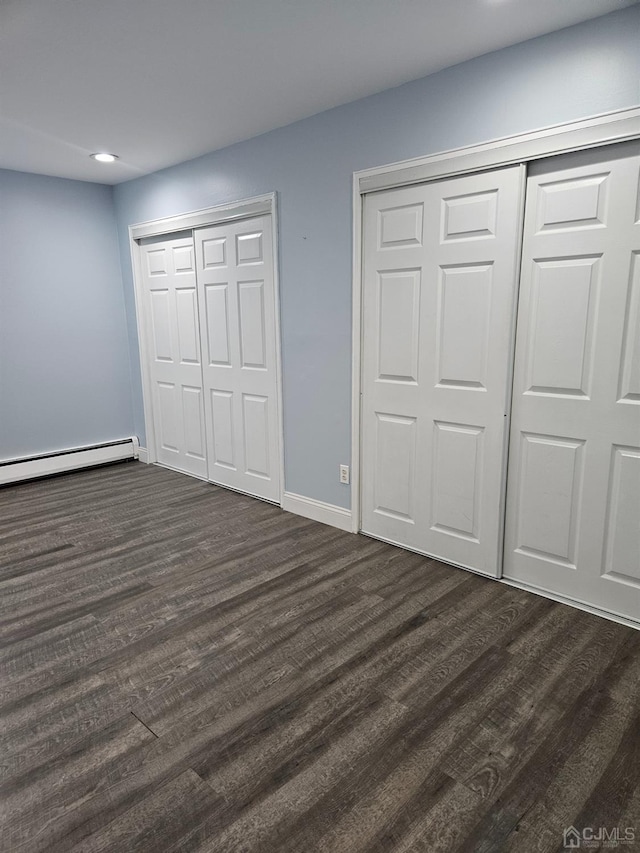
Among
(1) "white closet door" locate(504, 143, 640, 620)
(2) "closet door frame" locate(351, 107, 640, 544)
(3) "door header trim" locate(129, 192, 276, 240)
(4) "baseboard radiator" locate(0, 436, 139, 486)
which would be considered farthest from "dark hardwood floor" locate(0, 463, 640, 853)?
(3) "door header trim" locate(129, 192, 276, 240)

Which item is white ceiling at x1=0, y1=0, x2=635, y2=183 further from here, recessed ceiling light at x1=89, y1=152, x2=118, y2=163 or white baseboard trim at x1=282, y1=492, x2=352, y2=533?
white baseboard trim at x1=282, y1=492, x2=352, y2=533

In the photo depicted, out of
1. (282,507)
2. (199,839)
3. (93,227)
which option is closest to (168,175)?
(93,227)

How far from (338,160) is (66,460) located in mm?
3403

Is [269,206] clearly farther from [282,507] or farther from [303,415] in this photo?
[282,507]

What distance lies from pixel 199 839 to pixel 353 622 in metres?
1.11

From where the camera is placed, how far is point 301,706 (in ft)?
6.16

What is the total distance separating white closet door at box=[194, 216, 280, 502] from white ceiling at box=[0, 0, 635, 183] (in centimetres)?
73

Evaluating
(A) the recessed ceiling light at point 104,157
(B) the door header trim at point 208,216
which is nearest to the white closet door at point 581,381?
(B) the door header trim at point 208,216

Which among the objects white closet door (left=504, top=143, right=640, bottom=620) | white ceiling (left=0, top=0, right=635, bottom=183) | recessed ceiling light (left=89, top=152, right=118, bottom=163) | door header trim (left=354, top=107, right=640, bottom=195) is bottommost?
white closet door (left=504, top=143, right=640, bottom=620)

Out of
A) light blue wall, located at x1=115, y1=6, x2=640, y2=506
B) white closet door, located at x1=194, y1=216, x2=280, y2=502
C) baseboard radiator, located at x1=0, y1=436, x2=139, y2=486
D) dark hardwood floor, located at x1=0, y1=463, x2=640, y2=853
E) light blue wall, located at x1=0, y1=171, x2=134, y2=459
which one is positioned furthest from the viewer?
baseboard radiator, located at x1=0, y1=436, x2=139, y2=486

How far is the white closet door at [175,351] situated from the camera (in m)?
4.30

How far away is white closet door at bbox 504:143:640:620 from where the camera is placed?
2166 mm

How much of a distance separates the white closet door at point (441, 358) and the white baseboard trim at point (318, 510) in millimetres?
273

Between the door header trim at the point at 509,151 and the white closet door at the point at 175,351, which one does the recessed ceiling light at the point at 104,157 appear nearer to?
the white closet door at the point at 175,351
